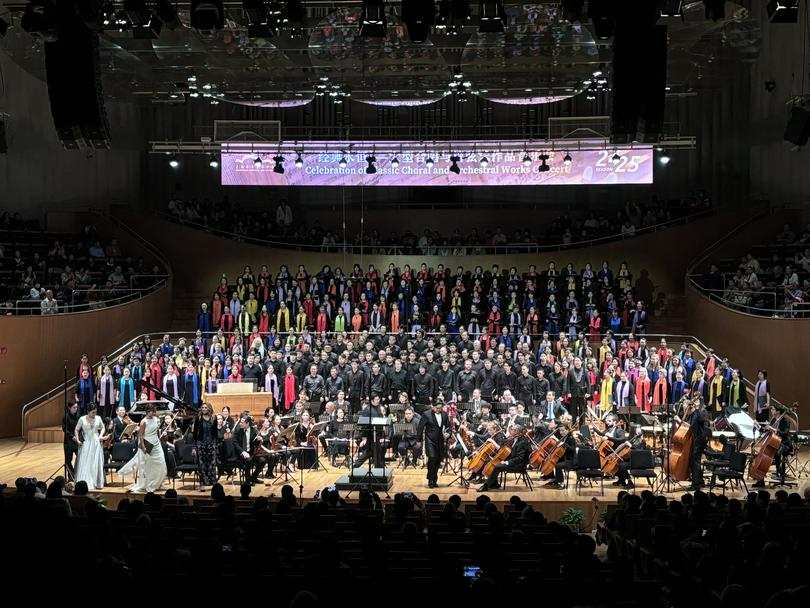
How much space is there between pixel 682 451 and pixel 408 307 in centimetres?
1054

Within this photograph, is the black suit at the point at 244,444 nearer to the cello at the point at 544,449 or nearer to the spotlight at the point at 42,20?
the cello at the point at 544,449

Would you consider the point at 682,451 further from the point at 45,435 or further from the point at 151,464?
the point at 45,435

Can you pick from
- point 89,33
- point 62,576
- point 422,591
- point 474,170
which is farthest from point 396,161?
point 62,576

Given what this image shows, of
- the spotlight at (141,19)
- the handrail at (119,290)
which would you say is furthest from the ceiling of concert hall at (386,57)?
the handrail at (119,290)

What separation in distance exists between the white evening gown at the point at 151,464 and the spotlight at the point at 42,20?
650 centimetres

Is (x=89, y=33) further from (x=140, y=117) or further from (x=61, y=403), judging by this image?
(x=140, y=117)

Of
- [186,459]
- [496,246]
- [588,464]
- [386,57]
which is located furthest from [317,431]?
[496,246]

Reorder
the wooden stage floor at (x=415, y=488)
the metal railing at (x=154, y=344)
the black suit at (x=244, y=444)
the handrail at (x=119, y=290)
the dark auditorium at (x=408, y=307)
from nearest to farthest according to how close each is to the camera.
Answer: the dark auditorium at (x=408, y=307), the wooden stage floor at (x=415, y=488), the black suit at (x=244, y=444), the metal railing at (x=154, y=344), the handrail at (x=119, y=290)

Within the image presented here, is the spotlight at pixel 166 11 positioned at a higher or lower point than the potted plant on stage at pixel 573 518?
higher

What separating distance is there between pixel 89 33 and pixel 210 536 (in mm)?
6628

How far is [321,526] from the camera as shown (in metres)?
8.65

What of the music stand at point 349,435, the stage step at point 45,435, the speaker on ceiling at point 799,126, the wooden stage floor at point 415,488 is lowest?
the stage step at point 45,435

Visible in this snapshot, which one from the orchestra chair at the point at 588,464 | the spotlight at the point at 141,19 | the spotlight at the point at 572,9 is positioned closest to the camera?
the spotlight at the point at 572,9

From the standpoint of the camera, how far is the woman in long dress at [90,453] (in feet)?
49.4
